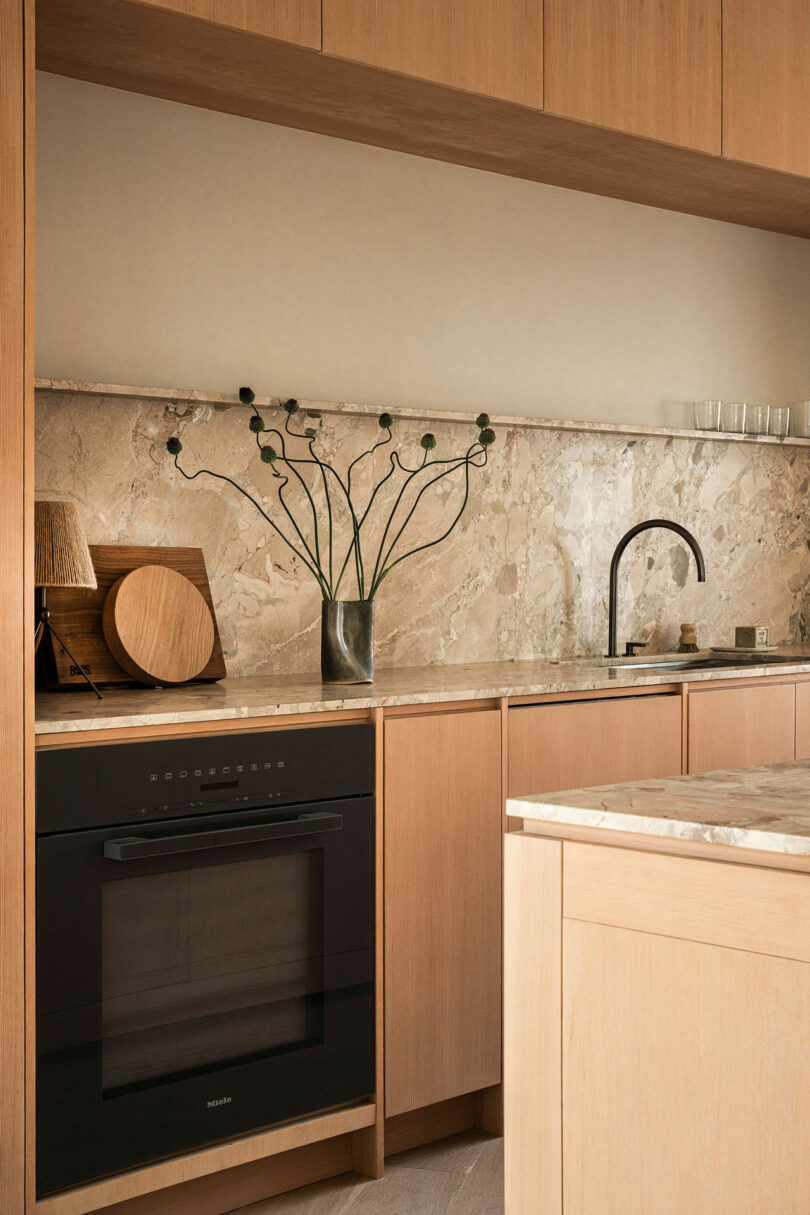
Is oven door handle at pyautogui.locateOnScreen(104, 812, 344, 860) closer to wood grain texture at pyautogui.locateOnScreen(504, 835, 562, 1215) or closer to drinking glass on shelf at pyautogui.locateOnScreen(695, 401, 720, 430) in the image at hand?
wood grain texture at pyautogui.locateOnScreen(504, 835, 562, 1215)

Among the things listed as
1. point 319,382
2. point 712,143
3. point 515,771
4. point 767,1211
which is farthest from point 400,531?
point 767,1211

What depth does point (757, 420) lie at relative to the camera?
4.18 metres

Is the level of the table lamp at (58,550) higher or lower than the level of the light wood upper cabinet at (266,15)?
lower

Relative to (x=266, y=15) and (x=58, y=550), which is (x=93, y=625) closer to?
(x=58, y=550)

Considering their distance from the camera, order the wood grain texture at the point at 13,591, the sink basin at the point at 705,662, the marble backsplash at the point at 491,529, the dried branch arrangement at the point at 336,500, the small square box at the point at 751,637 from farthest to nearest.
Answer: the small square box at the point at 751,637
the sink basin at the point at 705,662
the dried branch arrangement at the point at 336,500
the marble backsplash at the point at 491,529
the wood grain texture at the point at 13,591

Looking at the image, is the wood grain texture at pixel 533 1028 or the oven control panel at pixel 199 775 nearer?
the wood grain texture at pixel 533 1028

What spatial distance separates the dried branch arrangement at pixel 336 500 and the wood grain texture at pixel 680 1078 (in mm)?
1682

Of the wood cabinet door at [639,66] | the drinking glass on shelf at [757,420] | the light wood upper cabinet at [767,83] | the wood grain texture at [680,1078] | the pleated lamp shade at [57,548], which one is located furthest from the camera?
the drinking glass on shelf at [757,420]

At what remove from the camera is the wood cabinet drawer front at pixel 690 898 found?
125cm

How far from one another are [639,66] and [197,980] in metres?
2.45

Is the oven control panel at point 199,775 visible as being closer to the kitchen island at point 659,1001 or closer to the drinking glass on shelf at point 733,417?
the kitchen island at point 659,1001

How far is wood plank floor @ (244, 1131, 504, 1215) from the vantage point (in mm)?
2447

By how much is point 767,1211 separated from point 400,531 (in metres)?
2.27

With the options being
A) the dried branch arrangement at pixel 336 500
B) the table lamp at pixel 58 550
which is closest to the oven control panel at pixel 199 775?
the table lamp at pixel 58 550
